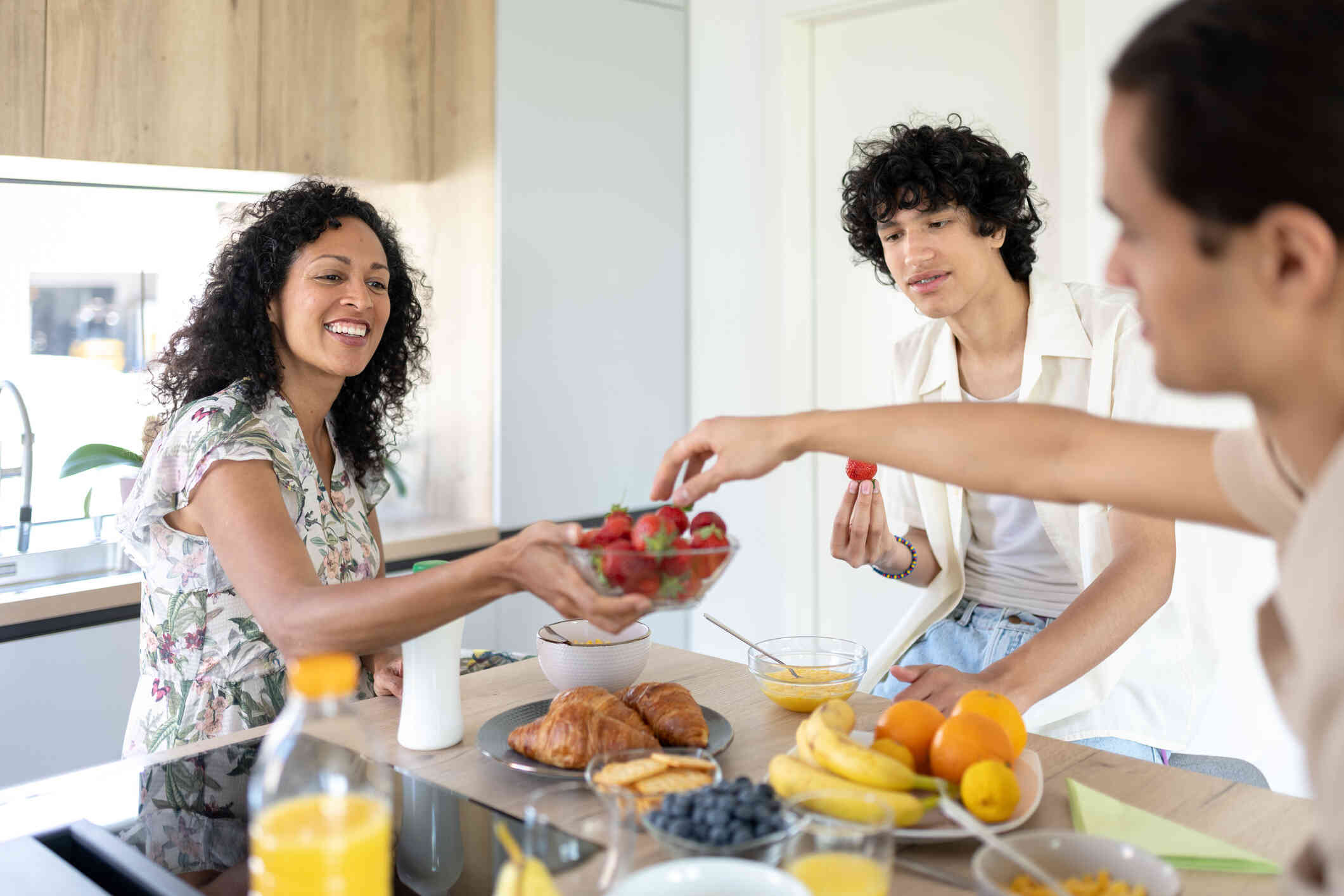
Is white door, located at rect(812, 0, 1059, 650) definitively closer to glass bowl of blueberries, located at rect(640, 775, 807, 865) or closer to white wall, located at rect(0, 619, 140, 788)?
white wall, located at rect(0, 619, 140, 788)

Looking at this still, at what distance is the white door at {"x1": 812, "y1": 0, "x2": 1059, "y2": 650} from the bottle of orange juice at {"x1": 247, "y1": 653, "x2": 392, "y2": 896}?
8.37ft

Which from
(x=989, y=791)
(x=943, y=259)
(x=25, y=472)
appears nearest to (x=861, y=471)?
(x=943, y=259)

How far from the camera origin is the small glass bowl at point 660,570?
3.74ft

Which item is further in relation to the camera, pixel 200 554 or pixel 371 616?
pixel 200 554

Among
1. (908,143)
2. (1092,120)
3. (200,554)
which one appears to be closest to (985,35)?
(1092,120)

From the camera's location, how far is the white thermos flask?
4.48 ft

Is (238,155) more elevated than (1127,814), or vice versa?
(238,155)

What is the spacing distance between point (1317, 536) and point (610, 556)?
0.65m

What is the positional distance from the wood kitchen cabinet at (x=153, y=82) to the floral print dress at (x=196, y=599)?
110 centimetres

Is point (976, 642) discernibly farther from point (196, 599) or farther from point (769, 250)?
point (769, 250)

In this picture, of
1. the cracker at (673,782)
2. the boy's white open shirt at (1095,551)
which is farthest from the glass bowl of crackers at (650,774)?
the boy's white open shirt at (1095,551)

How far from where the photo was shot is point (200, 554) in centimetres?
171

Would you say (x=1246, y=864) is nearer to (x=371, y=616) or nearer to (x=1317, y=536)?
(x=1317, y=536)

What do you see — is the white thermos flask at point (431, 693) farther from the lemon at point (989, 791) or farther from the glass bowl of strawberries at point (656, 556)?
the lemon at point (989, 791)
